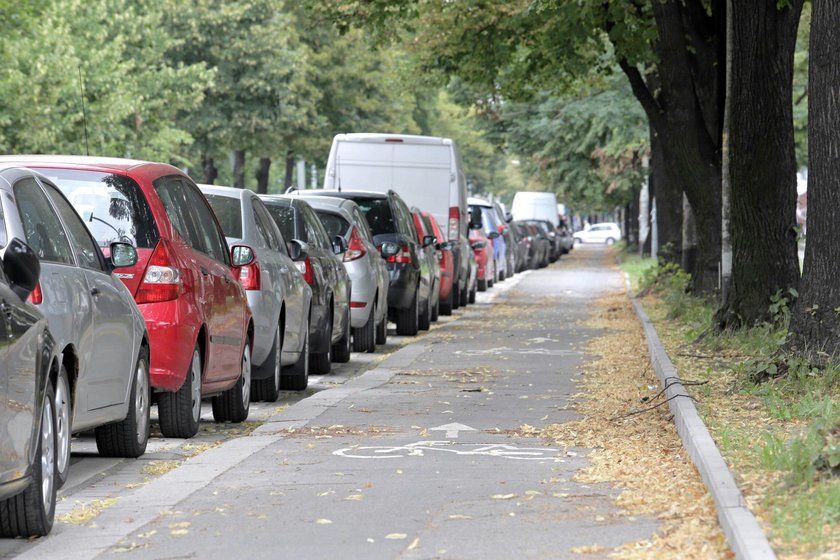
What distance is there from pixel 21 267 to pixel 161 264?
3.46m

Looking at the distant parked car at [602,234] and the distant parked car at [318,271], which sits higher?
the distant parked car at [318,271]

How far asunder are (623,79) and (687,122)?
20071 millimetres

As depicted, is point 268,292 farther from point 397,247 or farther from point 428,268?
point 428,268

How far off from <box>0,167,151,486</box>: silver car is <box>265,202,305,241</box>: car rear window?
6.22m

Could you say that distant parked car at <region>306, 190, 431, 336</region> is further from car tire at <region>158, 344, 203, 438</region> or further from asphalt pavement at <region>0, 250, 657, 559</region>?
car tire at <region>158, 344, 203, 438</region>

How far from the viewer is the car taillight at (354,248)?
18656mm

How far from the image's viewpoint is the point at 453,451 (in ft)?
34.7

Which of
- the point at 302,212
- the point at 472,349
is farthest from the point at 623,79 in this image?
the point at 302,212

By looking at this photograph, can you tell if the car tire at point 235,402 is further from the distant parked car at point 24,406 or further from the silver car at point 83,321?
the distant parked car at point 24,406

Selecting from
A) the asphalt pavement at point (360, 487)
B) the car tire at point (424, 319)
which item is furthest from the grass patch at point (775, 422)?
the car tire at point (424, 319)

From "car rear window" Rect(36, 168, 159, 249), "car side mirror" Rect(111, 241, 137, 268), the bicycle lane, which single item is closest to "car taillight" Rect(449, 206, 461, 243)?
the bicycle lane

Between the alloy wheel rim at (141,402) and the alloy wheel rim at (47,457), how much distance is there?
2.13 meters

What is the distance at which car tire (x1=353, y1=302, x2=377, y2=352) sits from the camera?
1928 centimetres

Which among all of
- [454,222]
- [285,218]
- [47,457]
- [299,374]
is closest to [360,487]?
[47,457]
